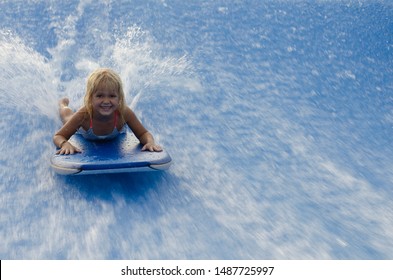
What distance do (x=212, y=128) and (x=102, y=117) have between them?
102 cm

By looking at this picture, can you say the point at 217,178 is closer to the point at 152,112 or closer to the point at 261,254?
the point at 261,254

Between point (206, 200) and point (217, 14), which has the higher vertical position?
point (217, 14)

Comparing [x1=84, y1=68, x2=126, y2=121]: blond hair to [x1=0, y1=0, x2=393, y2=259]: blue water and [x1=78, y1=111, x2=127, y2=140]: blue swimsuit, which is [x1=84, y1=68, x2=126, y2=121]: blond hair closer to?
[x1=78, y1=111, x2=127, y2=140]: blue swimsuit

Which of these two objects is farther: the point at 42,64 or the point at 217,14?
the point at 217,14

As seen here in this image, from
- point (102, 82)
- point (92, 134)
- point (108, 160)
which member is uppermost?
point (102, 82)

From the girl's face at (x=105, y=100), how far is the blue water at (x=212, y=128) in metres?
0.41

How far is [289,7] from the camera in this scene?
652 centimetres

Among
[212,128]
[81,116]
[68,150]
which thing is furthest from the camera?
[212,128]

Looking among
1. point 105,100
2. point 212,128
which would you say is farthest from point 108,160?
point 212,128

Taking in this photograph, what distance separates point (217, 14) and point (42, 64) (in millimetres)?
2526

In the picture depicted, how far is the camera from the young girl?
2836 millimetres

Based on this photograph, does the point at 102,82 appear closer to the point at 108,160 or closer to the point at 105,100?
the point at 105,100

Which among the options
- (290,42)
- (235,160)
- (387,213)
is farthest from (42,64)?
(387,213)

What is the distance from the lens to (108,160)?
268 centimetres
